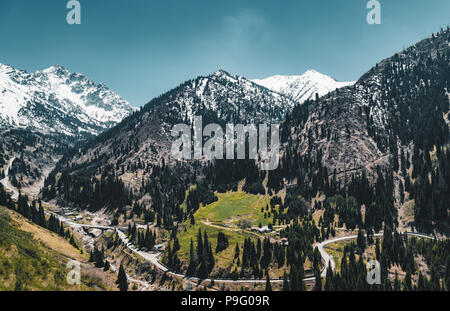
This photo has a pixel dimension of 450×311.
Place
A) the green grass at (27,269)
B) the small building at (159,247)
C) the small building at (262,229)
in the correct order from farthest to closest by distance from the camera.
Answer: the small building at (262,229) → the small building at (159,247) → the green grass at (27,269)

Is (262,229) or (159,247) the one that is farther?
(262,229)

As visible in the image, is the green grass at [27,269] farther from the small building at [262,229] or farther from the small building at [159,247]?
the small building at [262,229]

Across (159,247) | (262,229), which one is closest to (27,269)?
(159,247)

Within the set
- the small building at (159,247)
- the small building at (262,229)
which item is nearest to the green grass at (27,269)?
the small building at (159,247)

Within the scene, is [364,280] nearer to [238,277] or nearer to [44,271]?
[238,277]

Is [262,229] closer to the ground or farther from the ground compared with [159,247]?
farther from the ground

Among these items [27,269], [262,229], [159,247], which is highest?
[27,269]

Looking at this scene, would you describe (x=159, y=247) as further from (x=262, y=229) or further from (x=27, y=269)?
(x=27, y=269)

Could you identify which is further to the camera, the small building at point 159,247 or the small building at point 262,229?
the small building at point 262,229

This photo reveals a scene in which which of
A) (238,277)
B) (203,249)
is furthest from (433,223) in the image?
(203,249)
